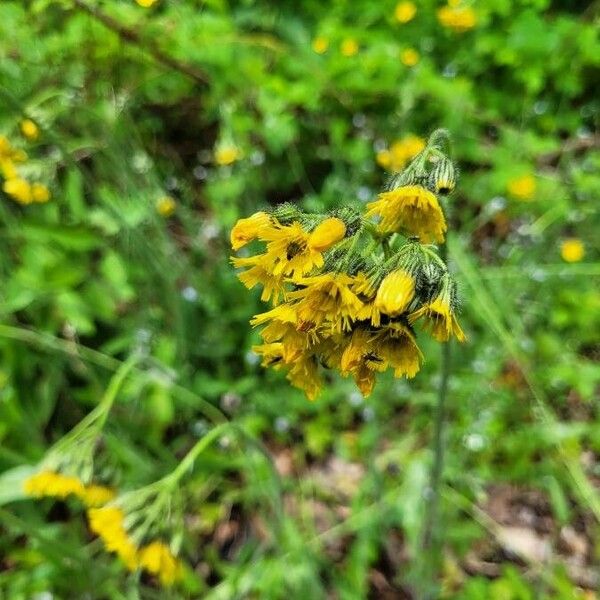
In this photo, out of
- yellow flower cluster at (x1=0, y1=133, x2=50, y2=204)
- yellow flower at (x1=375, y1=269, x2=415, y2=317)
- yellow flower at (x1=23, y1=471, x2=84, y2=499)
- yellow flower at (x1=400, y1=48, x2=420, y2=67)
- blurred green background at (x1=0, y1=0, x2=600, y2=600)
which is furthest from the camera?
yellow flower at (x1=400, y1=48, x2=420, y2=67)

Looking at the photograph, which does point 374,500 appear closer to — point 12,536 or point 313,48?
point 12,536

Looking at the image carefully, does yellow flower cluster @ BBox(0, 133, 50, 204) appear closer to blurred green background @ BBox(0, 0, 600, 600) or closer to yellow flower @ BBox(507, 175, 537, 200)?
blurred green background @ BBox(0, 0, 600, 600)

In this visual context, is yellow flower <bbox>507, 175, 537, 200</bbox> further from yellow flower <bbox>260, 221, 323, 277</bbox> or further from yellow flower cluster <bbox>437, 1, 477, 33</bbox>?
yellow flower <bbox>260, 221, 323, 277</bbox>

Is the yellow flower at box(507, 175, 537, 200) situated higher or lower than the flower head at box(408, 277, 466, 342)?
lower

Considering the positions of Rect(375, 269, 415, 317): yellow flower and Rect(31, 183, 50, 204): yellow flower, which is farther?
Rect(31, 183, 50, 204): yellow flower

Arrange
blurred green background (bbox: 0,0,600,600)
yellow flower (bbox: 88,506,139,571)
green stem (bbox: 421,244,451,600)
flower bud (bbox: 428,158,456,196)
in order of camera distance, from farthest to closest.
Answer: blurred green background (bbox: 0,0,600,600) < yellow flower (bbox: 88,506,139,571) < green stem (bbox: 421,244,451,600) < flower bud (bbox: 428,158,456,196)

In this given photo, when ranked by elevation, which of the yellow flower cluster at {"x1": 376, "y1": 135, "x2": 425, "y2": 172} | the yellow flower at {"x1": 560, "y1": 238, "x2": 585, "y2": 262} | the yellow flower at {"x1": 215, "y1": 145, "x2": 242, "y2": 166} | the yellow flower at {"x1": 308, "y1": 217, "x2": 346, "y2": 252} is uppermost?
the yellow flower at {"x1": 308, "y1": 217, "x2": 346, "y2": 252}

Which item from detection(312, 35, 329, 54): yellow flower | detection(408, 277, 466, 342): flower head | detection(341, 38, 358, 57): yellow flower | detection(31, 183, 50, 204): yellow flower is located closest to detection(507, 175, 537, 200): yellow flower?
detection(341, 38, 358, 57): yellow flower
